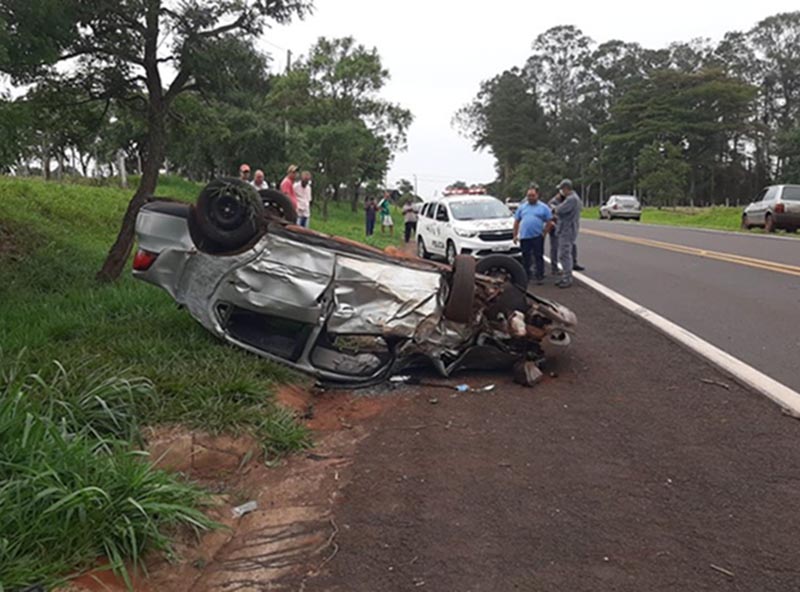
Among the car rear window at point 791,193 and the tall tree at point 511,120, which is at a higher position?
the tall tree at point 511,120

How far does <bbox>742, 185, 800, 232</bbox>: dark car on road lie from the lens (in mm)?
20812

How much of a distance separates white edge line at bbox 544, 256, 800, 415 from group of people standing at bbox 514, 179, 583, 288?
2277mm

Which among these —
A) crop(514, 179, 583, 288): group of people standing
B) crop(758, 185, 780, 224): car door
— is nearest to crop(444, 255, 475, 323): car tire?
crop(514, 179, 583, 288): group of people standing

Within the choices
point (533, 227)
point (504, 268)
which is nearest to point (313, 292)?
point (504, 268)

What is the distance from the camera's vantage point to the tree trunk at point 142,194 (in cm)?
866

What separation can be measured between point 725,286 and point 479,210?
5.86m

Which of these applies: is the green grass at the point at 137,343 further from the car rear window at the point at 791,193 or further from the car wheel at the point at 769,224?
the car rear window at the point at 791,193

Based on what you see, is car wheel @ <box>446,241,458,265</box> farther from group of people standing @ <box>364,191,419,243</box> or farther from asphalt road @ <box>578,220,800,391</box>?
group of people standing @ <box>364,191,419,243</box>

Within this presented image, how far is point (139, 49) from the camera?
332 inches

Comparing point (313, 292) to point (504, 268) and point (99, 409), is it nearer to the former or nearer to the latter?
point (99, 409)

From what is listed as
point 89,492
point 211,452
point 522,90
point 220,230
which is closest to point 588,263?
point 220,230

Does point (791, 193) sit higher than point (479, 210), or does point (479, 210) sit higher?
point (791, 193)

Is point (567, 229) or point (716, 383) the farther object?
point (567, 229)

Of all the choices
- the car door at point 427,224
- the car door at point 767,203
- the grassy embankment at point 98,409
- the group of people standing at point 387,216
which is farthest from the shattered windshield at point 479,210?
the car door at point 767,203
